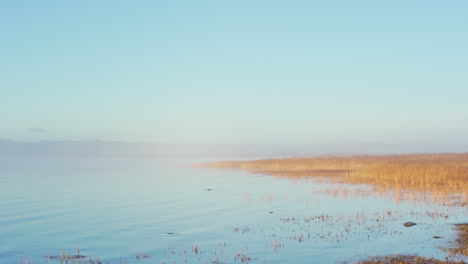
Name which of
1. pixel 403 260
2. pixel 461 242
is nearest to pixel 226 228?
pixel 403 260

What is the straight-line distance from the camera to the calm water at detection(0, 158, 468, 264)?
19.0 meters

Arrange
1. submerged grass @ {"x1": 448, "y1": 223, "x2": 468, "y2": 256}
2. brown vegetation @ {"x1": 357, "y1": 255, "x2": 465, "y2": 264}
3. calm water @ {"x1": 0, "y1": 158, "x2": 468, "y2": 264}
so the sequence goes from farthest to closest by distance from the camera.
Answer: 1. calm water @ {"x1": 0, "y1": 158, "x2": 468, "y2": 264}
2. submerged grass @ {"x1": 448, "y1": 223, "x2": 468, "y2": 256}
3. brown vegetation @ {"x1": 357, "y1": 255, "x2": 465, "y2": 264}

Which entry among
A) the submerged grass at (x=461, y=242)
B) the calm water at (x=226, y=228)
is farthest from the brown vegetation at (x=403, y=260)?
the submerged grass at (x=461, y=242)

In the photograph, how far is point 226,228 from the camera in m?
25.8

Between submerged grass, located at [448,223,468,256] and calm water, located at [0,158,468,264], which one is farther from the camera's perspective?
calm water, located at [0,158,468,264]

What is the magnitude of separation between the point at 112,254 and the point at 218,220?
10259 millimetres

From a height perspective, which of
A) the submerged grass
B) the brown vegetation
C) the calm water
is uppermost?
the submerged grass

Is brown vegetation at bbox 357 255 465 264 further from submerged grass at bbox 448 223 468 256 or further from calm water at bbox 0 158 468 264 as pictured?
submerged grass at bbox 448 223 468 256

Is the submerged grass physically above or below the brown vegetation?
above

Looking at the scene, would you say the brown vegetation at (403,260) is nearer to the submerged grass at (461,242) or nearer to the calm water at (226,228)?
the calm water at (226,228)

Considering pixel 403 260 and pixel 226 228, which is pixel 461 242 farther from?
pixel 226 228

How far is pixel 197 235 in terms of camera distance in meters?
23.7

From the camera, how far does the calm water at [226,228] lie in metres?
19.0

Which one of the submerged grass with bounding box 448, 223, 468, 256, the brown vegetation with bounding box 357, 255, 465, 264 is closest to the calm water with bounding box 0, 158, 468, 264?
the submerged grass with bounding box 448, 223, 468, 256
